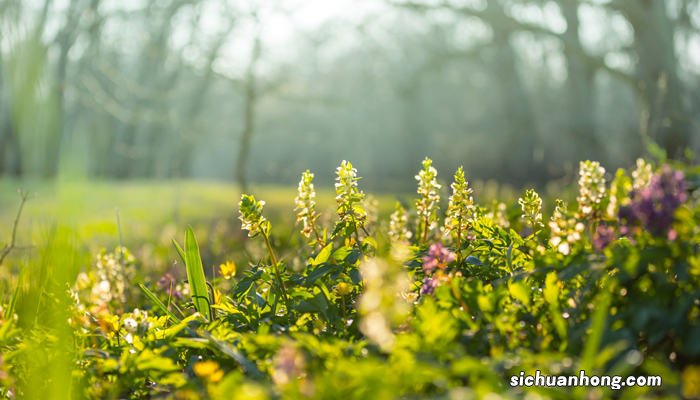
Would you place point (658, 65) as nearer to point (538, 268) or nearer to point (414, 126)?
point (538, 268)

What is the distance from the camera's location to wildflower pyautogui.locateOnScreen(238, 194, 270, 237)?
6.86ft

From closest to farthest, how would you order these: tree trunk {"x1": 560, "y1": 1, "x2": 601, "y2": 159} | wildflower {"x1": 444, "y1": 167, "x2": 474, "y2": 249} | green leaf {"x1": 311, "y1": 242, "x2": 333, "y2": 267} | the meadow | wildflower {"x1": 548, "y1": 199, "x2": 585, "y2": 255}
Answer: the meadow → wildflower {"x1": 548, "y1": 199, "x2": 585, "y2": 255} → green leaf {"x1": 311, "y1": 242, "x2": 333, "y2": 267} → wildflower {"x1": 444, "y1": 167, "x2": 474, "y2": 249} → tree trunk {"x1": 560, "y1": 1, "x2": 601, "y2": 159}

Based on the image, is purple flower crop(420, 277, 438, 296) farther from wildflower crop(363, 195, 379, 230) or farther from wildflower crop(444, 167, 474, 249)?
wildflower crop(363, 195, 379, 230)

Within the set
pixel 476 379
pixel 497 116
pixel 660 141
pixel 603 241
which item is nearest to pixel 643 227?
pixel 603 241

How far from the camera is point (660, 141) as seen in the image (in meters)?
6.74

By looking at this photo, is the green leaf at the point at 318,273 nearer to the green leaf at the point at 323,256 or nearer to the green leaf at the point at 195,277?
the green leaf at the point at 323,256

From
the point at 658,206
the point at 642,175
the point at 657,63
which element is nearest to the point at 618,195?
the point at 658,206

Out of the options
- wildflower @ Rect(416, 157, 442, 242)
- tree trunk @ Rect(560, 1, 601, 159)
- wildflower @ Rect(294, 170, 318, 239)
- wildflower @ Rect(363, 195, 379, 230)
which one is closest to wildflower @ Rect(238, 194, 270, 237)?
wildflower @ Rect(294, 170, 318, 239)

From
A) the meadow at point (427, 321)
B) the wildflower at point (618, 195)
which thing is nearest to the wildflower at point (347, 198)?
the meadow at point (427, 321)

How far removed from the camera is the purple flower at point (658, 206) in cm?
165

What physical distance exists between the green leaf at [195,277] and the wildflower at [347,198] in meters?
0.57

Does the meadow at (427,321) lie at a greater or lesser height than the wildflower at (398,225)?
lesser

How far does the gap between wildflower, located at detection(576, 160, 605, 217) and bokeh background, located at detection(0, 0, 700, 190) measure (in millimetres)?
A: 3897

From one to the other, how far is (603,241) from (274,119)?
36.4 m
